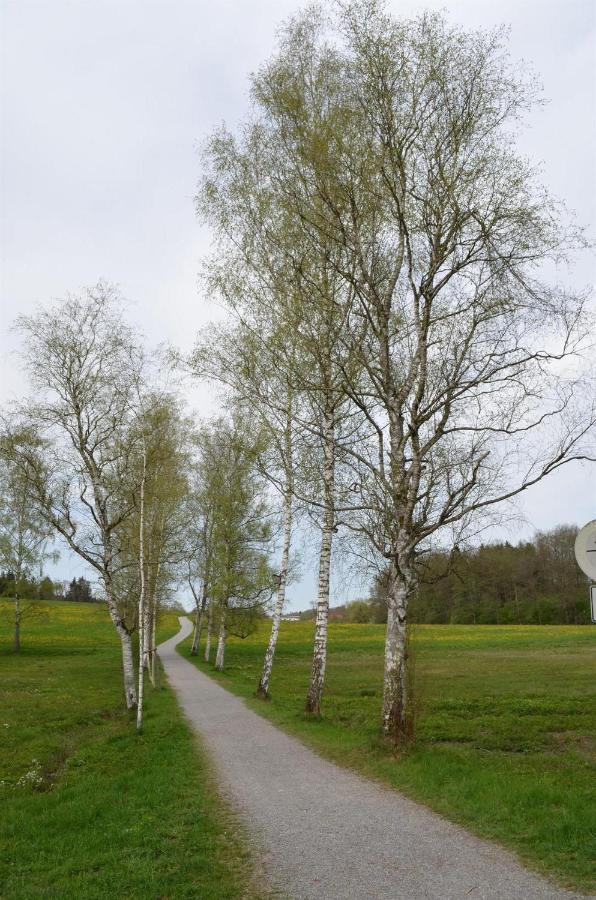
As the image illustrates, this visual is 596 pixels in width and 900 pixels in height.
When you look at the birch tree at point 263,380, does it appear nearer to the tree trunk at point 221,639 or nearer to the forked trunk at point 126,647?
the forked trunk at point 126,647

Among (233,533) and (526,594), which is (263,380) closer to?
(233,533)

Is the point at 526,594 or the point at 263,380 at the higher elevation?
the point at 263,380

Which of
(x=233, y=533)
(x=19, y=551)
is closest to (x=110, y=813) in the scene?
(x=233, y=533)

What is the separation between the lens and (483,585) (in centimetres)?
8300

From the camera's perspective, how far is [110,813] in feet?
29.0

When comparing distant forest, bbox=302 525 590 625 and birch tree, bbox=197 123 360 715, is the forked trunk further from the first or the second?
distant forest, bbox=302 525 590 625

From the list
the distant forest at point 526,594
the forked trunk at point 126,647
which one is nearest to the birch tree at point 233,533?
the forked trunk at point 126,647

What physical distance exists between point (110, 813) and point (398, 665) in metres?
5.42

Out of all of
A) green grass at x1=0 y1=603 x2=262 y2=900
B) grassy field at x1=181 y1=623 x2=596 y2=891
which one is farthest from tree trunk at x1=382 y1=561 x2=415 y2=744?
green grass at x1=0 y1=603 x2=262 y2=900

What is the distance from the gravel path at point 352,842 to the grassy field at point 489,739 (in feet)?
1.30

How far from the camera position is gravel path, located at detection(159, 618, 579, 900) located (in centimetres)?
577

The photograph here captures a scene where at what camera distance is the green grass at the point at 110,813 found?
249 inches

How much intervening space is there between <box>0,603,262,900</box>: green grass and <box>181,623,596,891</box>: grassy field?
281 cm

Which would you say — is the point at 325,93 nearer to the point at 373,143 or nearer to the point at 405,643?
the point at 373,143
